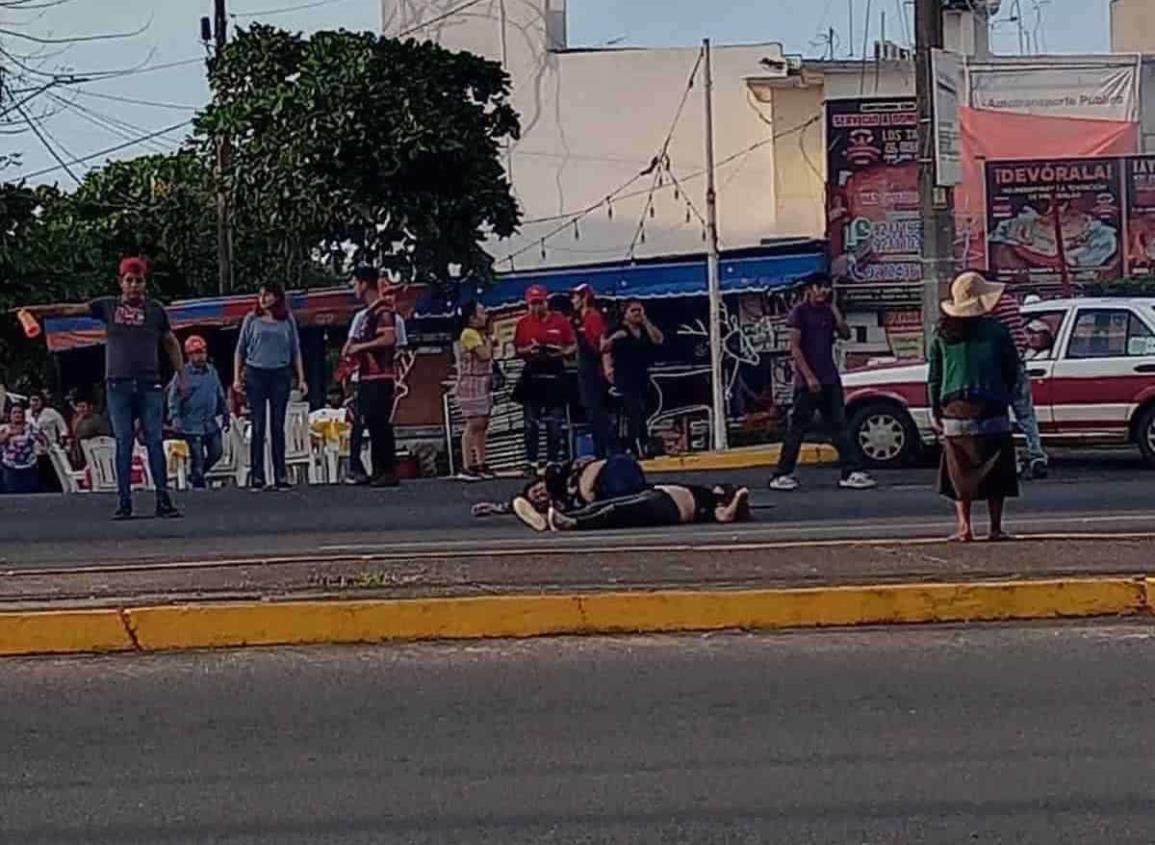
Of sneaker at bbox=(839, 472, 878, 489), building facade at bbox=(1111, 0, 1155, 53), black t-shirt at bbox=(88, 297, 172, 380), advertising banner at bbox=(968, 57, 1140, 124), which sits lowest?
sneaker at bbox=(839, 472, 878, 489)

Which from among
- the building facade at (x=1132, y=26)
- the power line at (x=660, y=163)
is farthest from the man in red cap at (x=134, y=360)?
the building facade at (x=1132, y=26)

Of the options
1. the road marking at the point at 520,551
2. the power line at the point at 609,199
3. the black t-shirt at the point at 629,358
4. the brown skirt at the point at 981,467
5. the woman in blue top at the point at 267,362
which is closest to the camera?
the road marking at the point at 520,551

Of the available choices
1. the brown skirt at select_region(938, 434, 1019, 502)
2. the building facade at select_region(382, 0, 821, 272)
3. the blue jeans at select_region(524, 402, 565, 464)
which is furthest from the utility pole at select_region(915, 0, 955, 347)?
the building facade at select_region(382, 0, 821, 272)

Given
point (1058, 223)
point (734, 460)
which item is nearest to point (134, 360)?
point (734, 460)

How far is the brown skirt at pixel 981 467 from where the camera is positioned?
10297 millimetres

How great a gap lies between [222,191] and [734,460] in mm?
8728

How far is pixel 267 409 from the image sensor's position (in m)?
15.0

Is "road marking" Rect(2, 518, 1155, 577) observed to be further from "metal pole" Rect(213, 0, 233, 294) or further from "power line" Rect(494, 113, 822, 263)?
"power line" Rect(494, 113, 822, 263)

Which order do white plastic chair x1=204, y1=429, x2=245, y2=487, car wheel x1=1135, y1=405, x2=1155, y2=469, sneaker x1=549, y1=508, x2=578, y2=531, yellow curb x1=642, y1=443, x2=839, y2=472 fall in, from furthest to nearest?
white plastic chair x1=204, y1=429, x2=245, y2=487, yellow curb x1=642, y1=443, x2=839, y2=472, car wheel x1=1135, y1=405, x2=1155, y2=469, sneaker x1=549, y1=508, x2=578, y2=531

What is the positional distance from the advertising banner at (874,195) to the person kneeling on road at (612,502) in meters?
18.0

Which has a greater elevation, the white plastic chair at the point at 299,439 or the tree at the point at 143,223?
the tree at the point at 143,223

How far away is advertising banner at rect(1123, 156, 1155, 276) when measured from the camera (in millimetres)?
29359

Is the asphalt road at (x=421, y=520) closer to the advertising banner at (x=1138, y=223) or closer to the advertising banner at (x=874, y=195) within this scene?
the advertising banner at (x=1138, y=223)

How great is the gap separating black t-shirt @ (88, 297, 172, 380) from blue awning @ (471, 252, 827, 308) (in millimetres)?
11661
